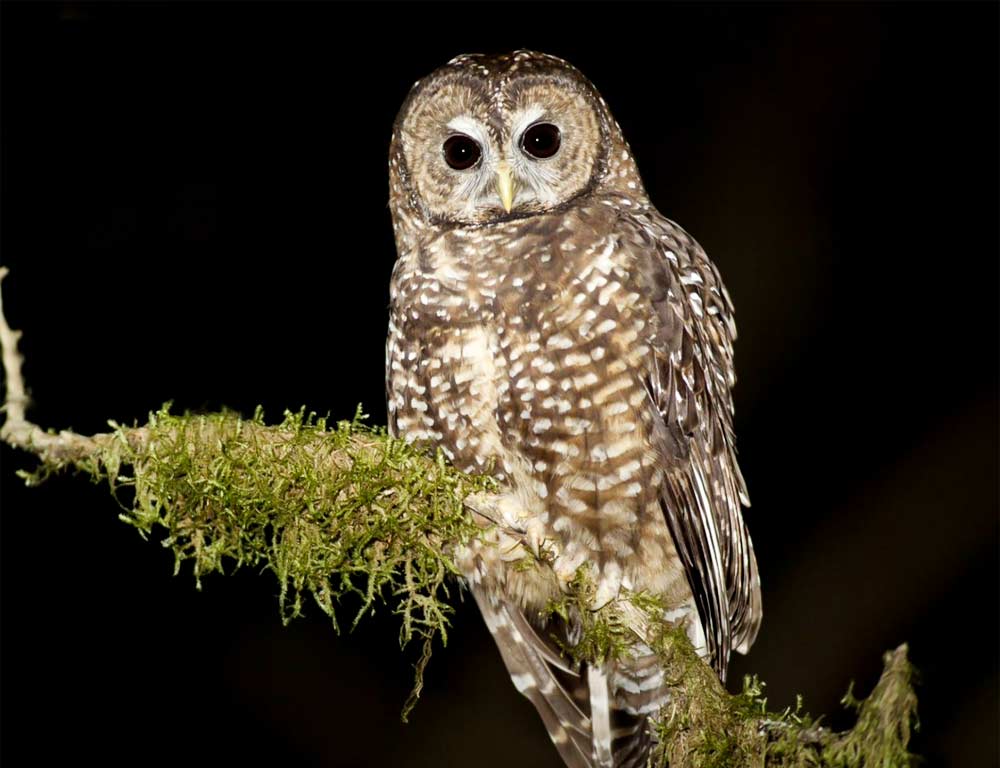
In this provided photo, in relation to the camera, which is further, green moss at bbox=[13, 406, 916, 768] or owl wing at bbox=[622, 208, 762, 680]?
owl wing at bbox=[622, 208, 762, 680]

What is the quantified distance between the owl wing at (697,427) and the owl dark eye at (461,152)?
1.22 feet

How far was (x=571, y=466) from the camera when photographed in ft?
6.18

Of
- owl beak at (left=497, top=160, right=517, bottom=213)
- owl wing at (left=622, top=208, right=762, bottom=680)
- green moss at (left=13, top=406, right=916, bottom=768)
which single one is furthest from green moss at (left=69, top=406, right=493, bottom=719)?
owl beak at (left=497, top=160, right=517, bottom=213)

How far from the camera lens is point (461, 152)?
2.12 m

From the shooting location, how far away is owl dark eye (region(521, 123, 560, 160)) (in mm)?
2085

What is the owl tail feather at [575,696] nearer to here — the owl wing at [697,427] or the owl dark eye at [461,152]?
the owl wing at [697,427]

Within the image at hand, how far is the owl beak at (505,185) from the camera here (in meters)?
2.01

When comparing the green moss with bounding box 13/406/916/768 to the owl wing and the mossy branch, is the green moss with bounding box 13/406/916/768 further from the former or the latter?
the owl wing

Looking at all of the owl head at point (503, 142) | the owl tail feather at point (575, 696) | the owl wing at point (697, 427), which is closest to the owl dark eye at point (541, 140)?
the owl head at point (503, 142)

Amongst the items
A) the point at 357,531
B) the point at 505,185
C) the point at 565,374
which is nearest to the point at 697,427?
the point at 565,374

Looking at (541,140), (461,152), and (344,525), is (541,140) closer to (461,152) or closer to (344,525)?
(461,152)

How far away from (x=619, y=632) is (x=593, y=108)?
117 centimetres

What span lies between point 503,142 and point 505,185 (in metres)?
0.10

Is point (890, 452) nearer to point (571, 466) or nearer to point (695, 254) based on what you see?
point (695, 254)
